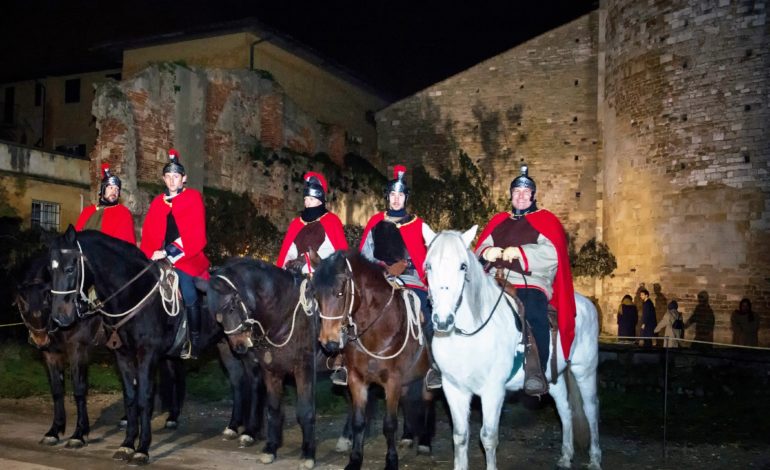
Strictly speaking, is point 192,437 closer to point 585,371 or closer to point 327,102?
point 585,371

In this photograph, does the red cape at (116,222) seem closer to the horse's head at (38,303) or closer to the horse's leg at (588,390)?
the horse's head at (38,303)

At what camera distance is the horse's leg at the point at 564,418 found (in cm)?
750

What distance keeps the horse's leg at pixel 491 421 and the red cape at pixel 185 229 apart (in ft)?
12.5

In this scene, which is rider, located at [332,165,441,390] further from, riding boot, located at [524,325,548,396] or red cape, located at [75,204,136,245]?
red cape, located at [75,204,136,245]

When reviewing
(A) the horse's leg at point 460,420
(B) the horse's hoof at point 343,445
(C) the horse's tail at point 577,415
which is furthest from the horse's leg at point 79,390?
(C) the horse's tail at point 577,415

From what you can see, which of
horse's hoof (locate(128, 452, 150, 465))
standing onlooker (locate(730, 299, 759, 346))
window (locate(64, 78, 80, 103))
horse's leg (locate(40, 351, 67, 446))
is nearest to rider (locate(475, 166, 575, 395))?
horse's hoof (locate(128, 452, 150, 465))

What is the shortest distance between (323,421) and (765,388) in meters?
7.33

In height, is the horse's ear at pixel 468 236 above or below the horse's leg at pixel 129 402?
above

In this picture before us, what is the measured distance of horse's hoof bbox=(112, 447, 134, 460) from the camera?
294 inches

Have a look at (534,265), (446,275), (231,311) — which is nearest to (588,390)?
(534,265)

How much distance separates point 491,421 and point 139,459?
11.6 feet

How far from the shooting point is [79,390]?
835 cm

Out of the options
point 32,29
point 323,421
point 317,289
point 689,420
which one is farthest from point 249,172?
point 32,29

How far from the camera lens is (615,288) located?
22016mm
